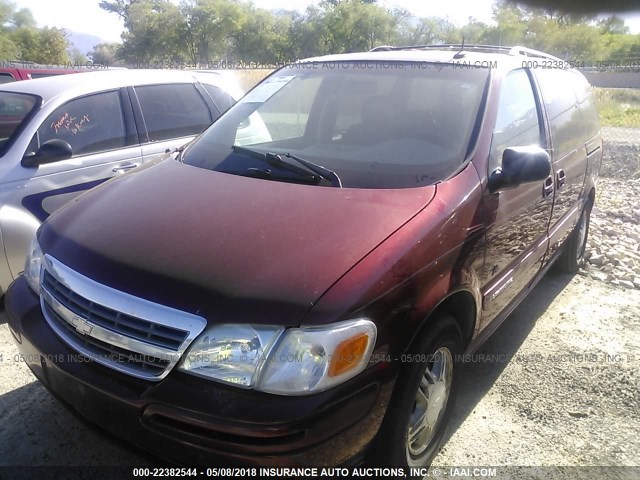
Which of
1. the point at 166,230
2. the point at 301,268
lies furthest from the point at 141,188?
the point at 301,268

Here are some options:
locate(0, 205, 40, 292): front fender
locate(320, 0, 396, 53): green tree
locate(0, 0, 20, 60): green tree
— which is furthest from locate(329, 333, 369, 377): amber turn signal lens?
locate(0, 0, 20, 60): green tree

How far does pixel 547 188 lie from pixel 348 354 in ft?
6.73

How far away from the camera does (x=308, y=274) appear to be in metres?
1.82

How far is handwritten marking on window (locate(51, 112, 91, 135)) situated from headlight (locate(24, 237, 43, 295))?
78.9 inches

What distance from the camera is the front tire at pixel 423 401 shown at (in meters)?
1.96

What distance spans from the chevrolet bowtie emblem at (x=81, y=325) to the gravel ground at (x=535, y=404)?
39cm

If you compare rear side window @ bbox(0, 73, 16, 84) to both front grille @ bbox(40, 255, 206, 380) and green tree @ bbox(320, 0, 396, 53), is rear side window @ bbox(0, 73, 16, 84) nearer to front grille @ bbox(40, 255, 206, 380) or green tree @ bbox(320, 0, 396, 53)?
front grille @ bbox(40, 255, 206, 380)

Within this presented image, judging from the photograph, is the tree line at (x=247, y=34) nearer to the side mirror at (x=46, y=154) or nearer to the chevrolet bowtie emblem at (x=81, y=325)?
the side mirror at (x=46, y=154)

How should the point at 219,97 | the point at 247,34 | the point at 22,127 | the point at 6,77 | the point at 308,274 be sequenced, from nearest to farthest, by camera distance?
the point at 308,274
the point at 22,127
the point at 219,97
the point at 6,77
the point at 247,34

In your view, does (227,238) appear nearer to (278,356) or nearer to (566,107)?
(278,356)

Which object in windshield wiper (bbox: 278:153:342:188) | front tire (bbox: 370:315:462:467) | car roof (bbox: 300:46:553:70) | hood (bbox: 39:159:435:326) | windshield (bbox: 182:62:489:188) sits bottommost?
front tire (bbox: 370:315:462:467)

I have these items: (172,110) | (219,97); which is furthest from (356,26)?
(172,110)

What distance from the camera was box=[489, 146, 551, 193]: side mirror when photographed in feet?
8.18

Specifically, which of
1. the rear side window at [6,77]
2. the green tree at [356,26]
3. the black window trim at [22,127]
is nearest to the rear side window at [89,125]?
the black window trim at [22,127]
